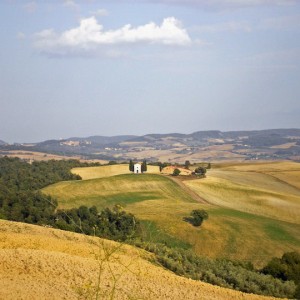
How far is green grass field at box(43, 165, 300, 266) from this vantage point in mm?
62281

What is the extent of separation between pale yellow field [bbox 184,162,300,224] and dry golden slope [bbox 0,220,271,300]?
2147 inches

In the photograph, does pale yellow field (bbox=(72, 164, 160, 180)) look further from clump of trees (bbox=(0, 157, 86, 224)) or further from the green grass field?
the green grass field

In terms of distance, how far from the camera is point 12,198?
241 feet

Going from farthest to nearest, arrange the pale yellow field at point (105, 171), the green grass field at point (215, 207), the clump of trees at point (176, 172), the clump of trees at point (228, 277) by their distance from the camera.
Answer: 1. the pale yellow field at point (105, 171)
2. the clump of trees at point (176, 172)
3. the green grass field at point (215, 207)
4. the clump of trees at point (228, 277)

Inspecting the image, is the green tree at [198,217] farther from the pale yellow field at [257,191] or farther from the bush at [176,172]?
the bush at [176,172]

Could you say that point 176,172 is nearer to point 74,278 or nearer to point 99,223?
point 99,223

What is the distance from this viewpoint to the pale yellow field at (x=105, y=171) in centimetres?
12825

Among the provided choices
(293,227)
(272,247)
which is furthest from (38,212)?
(293,227)

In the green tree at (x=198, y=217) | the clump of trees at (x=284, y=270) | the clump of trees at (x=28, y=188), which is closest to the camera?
the clump of trees at (x=284, y=270)

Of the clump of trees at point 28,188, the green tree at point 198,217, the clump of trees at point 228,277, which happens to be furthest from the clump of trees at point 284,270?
the green tree at point 198,217

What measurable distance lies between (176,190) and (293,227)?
1229 inches

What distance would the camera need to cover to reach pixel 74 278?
81.2 ft

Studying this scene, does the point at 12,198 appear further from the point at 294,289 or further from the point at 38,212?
the point at 294,289

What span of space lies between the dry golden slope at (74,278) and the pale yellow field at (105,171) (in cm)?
9642
